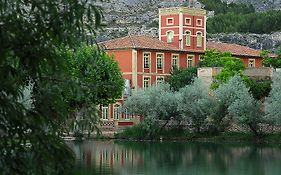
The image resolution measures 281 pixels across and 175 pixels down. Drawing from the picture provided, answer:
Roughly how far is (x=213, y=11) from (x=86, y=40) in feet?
419

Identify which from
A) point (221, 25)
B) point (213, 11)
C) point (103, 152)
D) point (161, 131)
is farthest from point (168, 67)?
point (213, 11)

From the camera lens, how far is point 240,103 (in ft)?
180

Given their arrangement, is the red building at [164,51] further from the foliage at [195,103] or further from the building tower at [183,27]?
the foliage at [195,103]

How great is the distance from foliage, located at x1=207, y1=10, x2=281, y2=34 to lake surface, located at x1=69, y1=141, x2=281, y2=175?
66.0 meters

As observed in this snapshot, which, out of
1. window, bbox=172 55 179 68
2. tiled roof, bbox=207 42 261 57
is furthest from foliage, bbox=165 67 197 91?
tiled roof, bbox=207 42 261 57

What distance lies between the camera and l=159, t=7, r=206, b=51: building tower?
7744cm

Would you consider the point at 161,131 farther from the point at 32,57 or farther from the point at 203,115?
the point at 32,57

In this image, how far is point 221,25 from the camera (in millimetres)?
122062

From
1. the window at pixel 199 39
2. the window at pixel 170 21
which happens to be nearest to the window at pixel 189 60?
the window at pixel 199 39

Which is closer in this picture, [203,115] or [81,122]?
[81,122]

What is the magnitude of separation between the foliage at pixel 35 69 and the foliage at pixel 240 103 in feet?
147

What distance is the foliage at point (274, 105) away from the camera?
171ft

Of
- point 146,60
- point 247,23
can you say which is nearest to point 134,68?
point 146,60

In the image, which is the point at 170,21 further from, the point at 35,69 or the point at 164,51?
the point at 35,69
